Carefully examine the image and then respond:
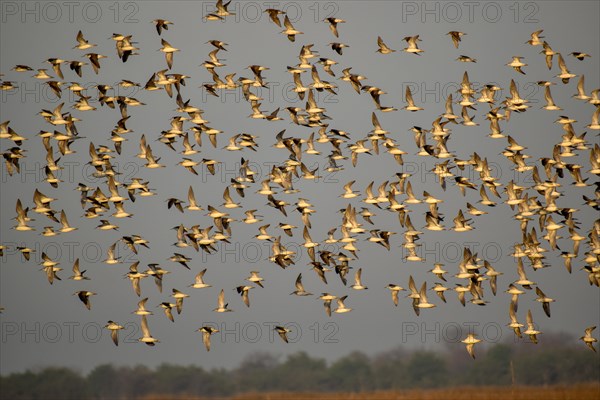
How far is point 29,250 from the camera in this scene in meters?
48.8

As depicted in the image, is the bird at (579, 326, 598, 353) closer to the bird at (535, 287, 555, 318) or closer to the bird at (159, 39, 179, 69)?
the bird at (535, 287, 555, 318)

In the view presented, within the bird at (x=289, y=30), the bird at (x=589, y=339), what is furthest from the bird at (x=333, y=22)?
the bird at (x=589, y=339)

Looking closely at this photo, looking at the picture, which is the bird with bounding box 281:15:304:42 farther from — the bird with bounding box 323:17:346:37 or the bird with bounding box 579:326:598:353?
the bird with bounding box 579:326:598:353

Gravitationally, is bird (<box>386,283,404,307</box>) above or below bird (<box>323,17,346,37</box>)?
below

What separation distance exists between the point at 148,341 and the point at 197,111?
869 cm

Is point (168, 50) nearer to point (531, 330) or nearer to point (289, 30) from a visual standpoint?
point (289, 30)

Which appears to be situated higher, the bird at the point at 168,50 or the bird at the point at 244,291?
the bird at the point at 168,50

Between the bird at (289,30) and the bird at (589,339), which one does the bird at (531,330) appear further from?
the bird at (289,30)

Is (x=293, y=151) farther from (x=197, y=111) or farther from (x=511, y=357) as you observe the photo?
(x=511, y=357)

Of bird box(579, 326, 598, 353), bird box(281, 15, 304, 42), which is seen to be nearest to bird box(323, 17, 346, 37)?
bird box(281, 15, 304, 42)

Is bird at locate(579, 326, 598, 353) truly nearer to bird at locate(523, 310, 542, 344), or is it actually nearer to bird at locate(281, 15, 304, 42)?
bird at locate(523, 310, 542, 344)

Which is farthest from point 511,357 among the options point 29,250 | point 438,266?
point 29,250

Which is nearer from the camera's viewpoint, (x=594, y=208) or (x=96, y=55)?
(x=594, y=208)

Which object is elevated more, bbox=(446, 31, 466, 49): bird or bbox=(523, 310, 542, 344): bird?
bbox=(446, 31, 466, 49): bird
